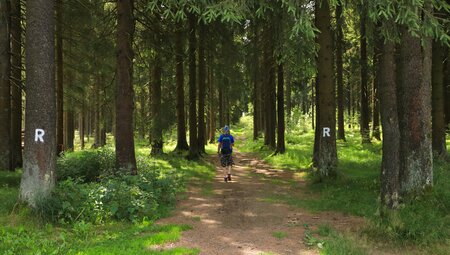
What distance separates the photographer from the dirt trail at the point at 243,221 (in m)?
6.51

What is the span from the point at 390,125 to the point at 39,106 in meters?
7.05

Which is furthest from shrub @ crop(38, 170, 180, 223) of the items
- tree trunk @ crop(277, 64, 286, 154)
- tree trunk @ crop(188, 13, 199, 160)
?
tree trunk @ crop(277, 64, 286, 154)

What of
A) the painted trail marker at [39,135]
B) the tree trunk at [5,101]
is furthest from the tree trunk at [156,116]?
the painted trail marker at [39,135]

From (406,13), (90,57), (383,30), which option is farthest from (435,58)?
(90,57)

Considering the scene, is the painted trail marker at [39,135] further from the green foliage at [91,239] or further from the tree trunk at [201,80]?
the tree trunk at [201,80]

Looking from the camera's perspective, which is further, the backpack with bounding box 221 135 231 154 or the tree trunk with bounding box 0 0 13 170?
the backpack with bounding box 221 135 231 154

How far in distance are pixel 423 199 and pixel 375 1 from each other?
176 inches

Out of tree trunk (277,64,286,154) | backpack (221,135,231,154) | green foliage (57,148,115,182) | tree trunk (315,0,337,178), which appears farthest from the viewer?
tree trunk (277,64,286,154)

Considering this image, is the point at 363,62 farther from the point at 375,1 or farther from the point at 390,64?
the point at 375,1

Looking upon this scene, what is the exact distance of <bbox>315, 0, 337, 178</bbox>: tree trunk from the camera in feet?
42.8

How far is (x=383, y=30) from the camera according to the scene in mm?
7734

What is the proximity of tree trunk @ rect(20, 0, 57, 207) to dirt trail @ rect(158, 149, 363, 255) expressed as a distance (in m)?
2.55

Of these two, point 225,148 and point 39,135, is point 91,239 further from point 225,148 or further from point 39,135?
point 225,148

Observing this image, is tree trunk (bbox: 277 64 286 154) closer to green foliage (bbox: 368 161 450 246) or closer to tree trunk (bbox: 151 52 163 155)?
tree trunk (bbox: 151 52 163 155)
